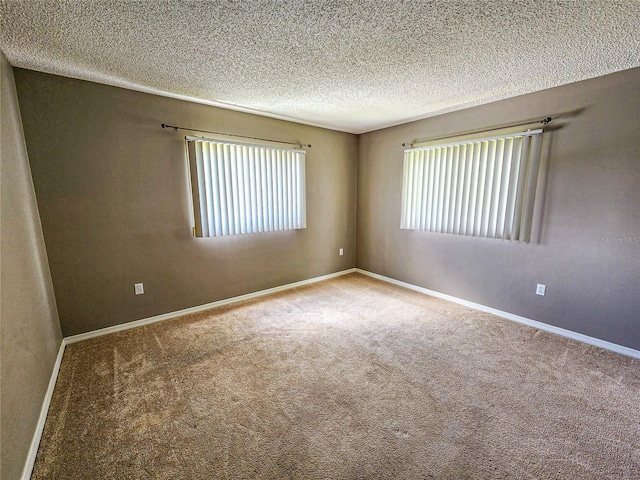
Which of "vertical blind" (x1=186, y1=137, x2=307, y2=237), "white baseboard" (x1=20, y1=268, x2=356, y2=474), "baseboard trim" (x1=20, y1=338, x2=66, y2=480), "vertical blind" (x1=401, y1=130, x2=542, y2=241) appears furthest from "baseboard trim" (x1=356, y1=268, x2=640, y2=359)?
"baseboard trim" (x1=20, y1=338, x2=66, y2=480)

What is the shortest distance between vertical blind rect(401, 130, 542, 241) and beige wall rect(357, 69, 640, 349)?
14cm

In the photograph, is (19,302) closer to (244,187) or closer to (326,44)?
(244,187)

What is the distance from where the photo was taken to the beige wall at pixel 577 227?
2.24 meters

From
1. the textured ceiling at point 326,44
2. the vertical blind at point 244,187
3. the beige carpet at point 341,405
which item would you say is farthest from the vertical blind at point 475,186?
the vertical blind at point 244,187

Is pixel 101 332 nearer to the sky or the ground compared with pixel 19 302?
nearer to the ground

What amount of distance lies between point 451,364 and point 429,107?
2742 mm

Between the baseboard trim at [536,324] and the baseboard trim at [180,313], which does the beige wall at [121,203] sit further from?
the baseboard trim at [536,324]

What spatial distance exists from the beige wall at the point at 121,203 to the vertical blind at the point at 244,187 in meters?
0.16

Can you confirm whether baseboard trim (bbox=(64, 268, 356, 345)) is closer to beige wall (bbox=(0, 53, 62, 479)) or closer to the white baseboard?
the white baseboard

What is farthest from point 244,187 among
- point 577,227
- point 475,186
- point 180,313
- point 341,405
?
point 577,227

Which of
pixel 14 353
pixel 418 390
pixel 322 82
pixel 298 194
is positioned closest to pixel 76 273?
pixel 14 353

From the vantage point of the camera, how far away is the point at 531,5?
1.41 metres

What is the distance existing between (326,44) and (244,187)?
1.88m

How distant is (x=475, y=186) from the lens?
3.08 meters
